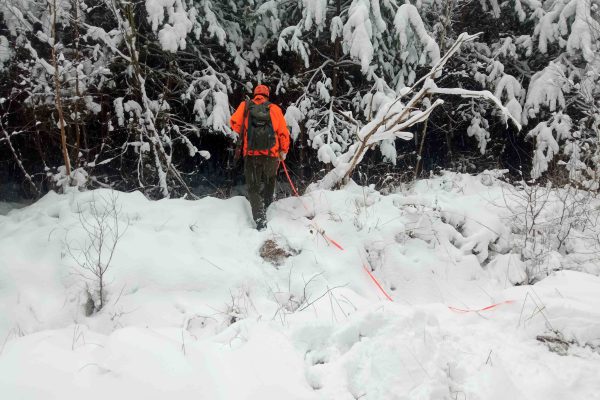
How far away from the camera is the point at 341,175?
20.9 ft

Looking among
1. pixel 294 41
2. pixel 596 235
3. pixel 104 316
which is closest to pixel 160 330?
pixel 104 316

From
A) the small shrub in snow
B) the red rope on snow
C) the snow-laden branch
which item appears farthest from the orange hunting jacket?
the red rope on snow

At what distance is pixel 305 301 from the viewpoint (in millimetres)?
4059

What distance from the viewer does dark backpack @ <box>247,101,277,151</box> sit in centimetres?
519

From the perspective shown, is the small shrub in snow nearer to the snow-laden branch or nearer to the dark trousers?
the dark trousers

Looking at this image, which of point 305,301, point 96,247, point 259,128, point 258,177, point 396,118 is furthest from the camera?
point 396,118

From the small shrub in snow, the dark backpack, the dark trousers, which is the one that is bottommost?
the small shrub in snow

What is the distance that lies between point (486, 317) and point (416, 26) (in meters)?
5.43

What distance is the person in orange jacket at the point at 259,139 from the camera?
5.23 m

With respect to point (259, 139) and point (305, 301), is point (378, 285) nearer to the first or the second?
point (305, 301)

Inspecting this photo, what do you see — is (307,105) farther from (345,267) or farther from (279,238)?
(345,267)

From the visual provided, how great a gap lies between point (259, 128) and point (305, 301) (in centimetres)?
227

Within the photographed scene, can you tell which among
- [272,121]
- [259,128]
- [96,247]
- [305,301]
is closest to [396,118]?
[272,121]

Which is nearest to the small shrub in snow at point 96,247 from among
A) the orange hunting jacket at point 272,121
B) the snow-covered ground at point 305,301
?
the snow-covered ground at point 305,301
